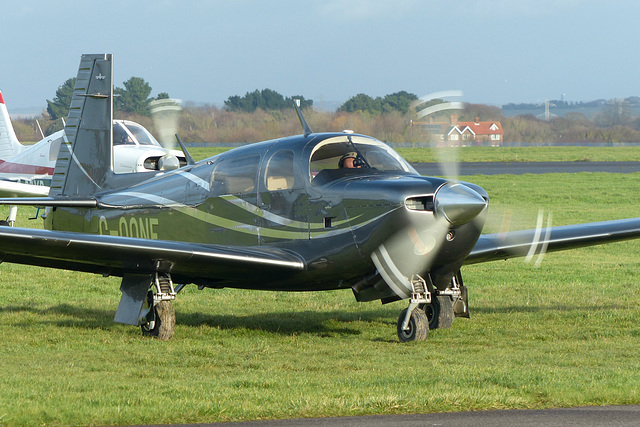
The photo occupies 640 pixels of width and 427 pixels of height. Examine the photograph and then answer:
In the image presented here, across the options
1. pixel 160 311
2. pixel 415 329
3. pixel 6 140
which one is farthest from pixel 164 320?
pixel 6 140

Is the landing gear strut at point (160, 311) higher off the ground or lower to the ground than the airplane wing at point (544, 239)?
lower

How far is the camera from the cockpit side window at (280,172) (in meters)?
10.2

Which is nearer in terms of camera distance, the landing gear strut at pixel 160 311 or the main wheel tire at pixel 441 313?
the landing gear strut at pixel 160 311

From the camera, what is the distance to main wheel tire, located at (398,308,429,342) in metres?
9.92

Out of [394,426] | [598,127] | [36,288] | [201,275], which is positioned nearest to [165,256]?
[201,275]

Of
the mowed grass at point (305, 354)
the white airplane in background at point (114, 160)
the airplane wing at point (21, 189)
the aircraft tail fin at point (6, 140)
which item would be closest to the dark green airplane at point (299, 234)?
the mowed grass at point (305, 354)

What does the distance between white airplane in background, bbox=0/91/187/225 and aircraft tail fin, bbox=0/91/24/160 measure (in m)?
0.51

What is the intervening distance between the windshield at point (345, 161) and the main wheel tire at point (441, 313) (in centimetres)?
189

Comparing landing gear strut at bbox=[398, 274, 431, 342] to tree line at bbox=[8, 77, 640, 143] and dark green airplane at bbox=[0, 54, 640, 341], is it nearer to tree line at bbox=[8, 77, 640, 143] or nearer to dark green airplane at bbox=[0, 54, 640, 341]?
dark green airplane at bbox=[0, 54, 640, 341]

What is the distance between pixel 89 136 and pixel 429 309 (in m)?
6.32

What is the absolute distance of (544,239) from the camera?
11.7 m

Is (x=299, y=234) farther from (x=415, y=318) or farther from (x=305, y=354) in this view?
(x=415, y=318)

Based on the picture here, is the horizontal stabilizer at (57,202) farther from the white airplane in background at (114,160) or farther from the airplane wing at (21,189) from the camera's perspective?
the airplane wing at (21,189)

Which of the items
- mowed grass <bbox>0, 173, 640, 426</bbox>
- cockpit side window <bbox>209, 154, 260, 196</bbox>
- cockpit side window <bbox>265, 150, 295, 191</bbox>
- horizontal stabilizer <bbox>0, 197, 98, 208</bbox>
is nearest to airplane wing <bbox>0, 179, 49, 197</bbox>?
mowed grass <bbox>0, 173, 640, 426</bbox>
